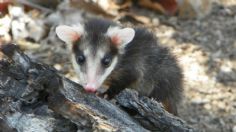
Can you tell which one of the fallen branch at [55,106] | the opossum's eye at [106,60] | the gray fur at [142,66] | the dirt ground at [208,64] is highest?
the dirt ground at [208,64]

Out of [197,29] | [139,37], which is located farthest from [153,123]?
[197,29]

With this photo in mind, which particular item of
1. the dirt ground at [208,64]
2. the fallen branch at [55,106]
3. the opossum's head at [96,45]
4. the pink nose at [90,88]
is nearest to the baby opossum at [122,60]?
the opossum's head at [96,45]

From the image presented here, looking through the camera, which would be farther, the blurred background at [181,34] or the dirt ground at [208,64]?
the blurred background at [181,34]

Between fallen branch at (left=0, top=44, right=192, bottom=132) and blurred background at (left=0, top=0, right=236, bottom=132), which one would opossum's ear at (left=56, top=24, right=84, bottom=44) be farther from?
fallen branch at (left=0, top=44, right=192, bottom=132)

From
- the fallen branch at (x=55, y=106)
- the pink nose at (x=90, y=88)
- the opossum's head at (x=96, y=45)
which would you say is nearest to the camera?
the fallen branch at (x=55, y=106)

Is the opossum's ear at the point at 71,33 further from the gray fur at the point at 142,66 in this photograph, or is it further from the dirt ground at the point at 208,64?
the dirt ground at the point at 208,64

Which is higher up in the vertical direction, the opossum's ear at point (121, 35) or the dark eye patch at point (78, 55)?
the opossum's ear at point (121, 35)

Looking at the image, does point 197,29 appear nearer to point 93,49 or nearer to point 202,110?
point 202,110

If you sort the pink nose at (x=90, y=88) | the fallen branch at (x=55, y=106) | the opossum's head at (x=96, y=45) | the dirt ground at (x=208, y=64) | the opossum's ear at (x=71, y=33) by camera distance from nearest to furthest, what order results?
the fallen branch at (x=55, y=106) → the pink nose at (x=90, y=88) → the opossum's head at (x=96, y=45) → the opossum's ear at (x=71, y=33) → the dirt ground at (x=208, y=64)
